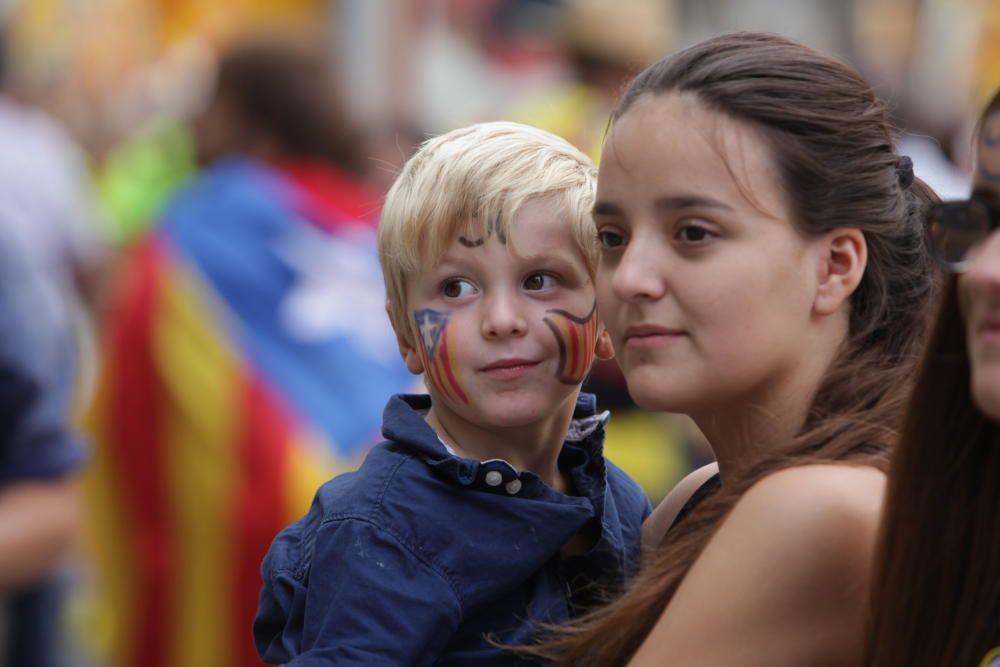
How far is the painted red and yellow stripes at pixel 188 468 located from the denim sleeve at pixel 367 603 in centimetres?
241

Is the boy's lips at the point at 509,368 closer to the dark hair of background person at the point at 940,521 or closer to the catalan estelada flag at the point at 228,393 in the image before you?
the dark hair of background person at the point at 940,521

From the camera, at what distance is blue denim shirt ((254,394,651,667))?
86.0 inches

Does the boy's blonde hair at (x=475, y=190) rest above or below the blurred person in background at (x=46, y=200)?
below

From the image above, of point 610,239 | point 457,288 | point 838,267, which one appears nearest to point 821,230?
point 838,267

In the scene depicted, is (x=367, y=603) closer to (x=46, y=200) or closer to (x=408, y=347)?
(x=408, y=347)

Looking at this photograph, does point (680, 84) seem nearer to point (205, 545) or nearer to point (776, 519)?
point (776, 519)

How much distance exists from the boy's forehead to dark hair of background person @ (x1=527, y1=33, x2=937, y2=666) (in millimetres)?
384

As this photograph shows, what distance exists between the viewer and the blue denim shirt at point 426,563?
2186 mm

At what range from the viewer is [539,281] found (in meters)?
2.39

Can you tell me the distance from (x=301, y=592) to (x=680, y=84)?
851mm

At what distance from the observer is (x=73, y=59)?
10.1 meters

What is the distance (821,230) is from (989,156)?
41cm

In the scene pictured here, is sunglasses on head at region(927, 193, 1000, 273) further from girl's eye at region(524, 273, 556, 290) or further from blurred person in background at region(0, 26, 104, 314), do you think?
blurred person in background at region(0, 26, 104, 314)

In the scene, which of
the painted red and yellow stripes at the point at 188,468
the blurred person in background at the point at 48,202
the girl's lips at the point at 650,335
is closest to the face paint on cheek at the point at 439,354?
the girl's lips at the point at 650,335
